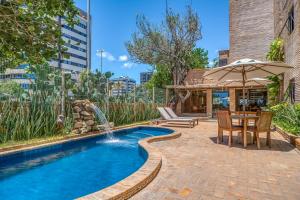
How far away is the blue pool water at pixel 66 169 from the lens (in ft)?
13.1

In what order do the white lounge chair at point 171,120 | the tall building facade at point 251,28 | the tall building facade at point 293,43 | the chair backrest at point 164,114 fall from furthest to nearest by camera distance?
1. the tall building facade at point 251,28
2. the chair backrest at point 164,114
3. the white lounge chair at point 171,120
4. the tall building facade at point 293,43

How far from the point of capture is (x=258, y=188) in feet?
10.7

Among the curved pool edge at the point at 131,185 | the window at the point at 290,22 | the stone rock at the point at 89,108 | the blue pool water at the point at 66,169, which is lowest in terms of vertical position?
the blue pool water at the point at 66,169

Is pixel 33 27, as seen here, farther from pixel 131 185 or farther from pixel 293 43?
pixel 293 43

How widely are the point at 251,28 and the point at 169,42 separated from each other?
7460 mm

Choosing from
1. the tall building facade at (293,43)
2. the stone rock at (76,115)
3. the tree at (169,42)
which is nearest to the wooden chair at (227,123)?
the tall building facade at (293,43)

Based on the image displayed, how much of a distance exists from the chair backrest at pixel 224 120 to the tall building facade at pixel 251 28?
14.2 m

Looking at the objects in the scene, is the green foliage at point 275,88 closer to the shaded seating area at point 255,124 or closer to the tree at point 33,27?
the shaded seating area at point 255,124

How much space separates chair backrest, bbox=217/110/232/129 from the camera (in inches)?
237

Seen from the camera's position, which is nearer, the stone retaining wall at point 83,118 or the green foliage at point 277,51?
the stone retaining wall at point 83,118

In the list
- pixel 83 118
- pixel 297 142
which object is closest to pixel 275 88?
pixel 297 142

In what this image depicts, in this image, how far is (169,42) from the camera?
21.4 meters

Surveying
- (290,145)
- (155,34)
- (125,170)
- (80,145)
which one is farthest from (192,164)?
(155,34)

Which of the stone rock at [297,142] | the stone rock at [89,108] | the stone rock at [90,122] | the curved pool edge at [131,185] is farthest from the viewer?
the stone rock at [89,108]
